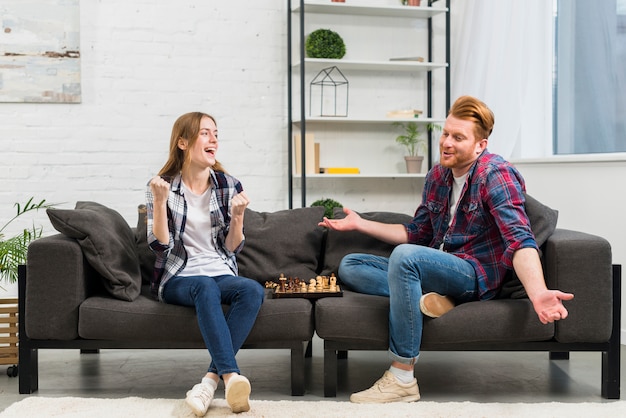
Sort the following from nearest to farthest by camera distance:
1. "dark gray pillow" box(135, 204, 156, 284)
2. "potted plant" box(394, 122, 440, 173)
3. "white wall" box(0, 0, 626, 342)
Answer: "dark gray pillow" box(135, 204, 156, 284) → "white wall" box(0, 0, 626, 342) → "potted plant" box(394, 122, 440, 173)

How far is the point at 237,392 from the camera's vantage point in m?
2.64

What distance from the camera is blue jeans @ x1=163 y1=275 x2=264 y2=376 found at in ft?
8.95

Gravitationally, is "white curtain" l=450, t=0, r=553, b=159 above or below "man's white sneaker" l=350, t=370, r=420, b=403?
above

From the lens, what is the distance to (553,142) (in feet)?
15.2

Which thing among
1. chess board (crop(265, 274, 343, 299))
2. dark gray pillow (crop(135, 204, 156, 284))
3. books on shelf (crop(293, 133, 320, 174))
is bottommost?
chess board (crop(265, 274, 343, 299))

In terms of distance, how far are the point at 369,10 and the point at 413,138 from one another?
2.71ft

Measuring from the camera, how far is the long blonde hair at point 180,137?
309 centimetres

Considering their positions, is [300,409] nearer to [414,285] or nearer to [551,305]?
[414,285]

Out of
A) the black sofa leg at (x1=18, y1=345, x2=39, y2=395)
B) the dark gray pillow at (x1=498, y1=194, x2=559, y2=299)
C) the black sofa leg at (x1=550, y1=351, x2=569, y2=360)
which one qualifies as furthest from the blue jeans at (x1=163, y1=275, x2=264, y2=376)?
the black sofa leg at (x1=550, y1=351, x2=569, y2=360)

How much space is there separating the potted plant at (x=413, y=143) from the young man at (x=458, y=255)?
5.80ft

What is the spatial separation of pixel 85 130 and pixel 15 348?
1784mm

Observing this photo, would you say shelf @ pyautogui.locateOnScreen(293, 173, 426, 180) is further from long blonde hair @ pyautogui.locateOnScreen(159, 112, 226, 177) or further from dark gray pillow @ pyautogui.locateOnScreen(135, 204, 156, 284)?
long blonde hair @ pyautogui.locateOnScreen(159, 112, 226, 177)

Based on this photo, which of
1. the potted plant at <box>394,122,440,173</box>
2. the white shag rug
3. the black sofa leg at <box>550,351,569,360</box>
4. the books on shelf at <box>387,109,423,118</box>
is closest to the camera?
the white shag rug

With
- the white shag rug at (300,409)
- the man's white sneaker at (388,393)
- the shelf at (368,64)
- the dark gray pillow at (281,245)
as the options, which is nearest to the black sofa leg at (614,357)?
the white shag rug at (300,409)
